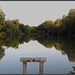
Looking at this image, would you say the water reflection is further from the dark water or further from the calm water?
the calm water

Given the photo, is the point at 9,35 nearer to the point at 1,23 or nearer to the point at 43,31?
the point at 1,23

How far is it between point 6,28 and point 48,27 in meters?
62.7

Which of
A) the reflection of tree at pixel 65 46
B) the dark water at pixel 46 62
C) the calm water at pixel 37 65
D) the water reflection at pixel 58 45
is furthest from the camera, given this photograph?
the water reflection at pixel 58 45

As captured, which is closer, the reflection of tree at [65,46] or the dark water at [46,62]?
the dark water at [46,62]

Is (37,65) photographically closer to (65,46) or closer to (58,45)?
(65,46)

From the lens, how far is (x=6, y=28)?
59.9 meters

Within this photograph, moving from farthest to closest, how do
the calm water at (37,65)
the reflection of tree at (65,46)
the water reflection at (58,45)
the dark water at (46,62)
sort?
the water reflection at (58,45) → the reflection of tree at (65,46) → the dark water at (46,62) → the calm water at (37,65)

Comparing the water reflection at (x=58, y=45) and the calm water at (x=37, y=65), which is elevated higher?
the water reflection at (x=58, y=45)

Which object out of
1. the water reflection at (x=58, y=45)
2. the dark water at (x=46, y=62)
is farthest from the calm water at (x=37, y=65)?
the water reflection at (x=58, y=45)

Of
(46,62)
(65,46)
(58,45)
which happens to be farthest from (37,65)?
(58,45)

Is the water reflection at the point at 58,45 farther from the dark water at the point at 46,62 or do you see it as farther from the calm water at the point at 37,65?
the calm water at the point at 37,65

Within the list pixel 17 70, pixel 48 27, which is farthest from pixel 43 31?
pixel 17 70

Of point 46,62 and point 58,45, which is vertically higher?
point 58,45

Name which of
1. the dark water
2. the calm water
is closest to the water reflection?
the dark water
